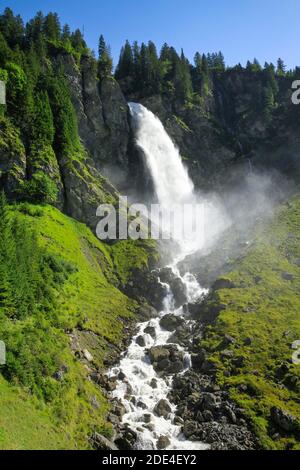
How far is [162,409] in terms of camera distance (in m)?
42.2

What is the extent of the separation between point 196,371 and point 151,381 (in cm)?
599

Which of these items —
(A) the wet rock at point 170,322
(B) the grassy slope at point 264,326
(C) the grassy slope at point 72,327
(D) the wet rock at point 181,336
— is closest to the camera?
(C) the grassy slope at point 72,327

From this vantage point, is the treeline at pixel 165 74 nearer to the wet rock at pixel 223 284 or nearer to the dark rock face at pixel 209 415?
the wet rock at pixel 223 284

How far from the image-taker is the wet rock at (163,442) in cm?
3772

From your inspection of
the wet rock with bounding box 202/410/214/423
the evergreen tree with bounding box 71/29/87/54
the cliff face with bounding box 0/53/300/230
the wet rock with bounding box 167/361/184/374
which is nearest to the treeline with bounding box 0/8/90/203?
the cliff face with bounding box 0/53/300/230

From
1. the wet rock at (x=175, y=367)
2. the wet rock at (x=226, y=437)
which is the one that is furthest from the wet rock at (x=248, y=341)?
the wet rock at (x=226, y=437)

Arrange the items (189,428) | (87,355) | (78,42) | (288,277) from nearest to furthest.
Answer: (189,428) → (87,355) → (288,277) → (78,42)

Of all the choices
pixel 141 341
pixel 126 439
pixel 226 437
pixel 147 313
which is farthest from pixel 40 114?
pixel 226 437

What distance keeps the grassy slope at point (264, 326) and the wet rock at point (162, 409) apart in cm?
718

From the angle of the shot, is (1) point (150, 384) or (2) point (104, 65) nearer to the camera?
(1) point (150, 384)

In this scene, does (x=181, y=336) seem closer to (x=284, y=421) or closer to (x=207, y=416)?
(x=207, y=416)

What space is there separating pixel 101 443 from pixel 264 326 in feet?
97.8

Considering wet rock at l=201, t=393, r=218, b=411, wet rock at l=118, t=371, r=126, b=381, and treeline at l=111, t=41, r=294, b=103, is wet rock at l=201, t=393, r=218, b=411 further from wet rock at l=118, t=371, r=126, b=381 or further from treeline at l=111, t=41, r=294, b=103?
treeline at l=111, t=41, r=294, b=103

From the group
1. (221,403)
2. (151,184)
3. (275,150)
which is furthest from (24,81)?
(275,150)
